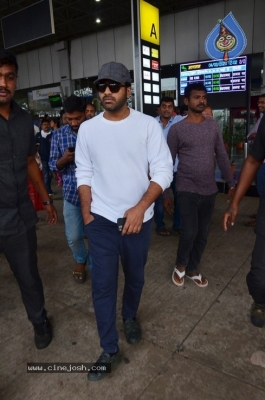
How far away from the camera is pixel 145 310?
9.12ft

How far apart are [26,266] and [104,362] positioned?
84cm

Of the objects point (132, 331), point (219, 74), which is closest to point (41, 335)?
point (132, 331)

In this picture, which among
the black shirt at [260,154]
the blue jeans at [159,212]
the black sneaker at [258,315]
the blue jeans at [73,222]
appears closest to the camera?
the black shirt at [260,154]

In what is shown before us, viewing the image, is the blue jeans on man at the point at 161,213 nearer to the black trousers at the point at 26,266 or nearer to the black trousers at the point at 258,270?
the black trousers at the point at 258,270

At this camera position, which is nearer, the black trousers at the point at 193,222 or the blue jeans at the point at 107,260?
the blue jeans at the point at 107,260

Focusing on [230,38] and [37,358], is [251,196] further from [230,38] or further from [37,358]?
[37,358]

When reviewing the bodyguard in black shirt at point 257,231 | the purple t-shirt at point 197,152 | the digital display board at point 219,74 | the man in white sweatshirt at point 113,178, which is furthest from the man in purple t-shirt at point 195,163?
the digital display board at point 219,74

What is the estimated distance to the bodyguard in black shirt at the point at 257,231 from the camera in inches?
89.1

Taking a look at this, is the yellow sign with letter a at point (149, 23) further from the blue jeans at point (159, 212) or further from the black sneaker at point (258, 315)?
the black sneaker at point (258, 315)

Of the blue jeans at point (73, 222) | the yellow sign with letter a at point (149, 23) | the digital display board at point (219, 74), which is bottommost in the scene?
the blue jeans at point (73, 222)

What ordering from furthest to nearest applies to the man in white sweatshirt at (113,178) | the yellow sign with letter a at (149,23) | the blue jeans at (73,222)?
the yellow sign with letter a at (149,23) < the blue jeans at (73,222) < the man in white sweatshirt at (113,178)

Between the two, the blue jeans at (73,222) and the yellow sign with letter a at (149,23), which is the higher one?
the yellow sign with letter a at (149,23)

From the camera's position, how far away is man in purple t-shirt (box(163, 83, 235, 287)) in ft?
9.70

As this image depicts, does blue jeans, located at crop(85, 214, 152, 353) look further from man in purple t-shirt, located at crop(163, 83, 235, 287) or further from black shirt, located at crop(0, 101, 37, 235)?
man in purple t-shirt, located at crop(163, 83, 235, 287)
